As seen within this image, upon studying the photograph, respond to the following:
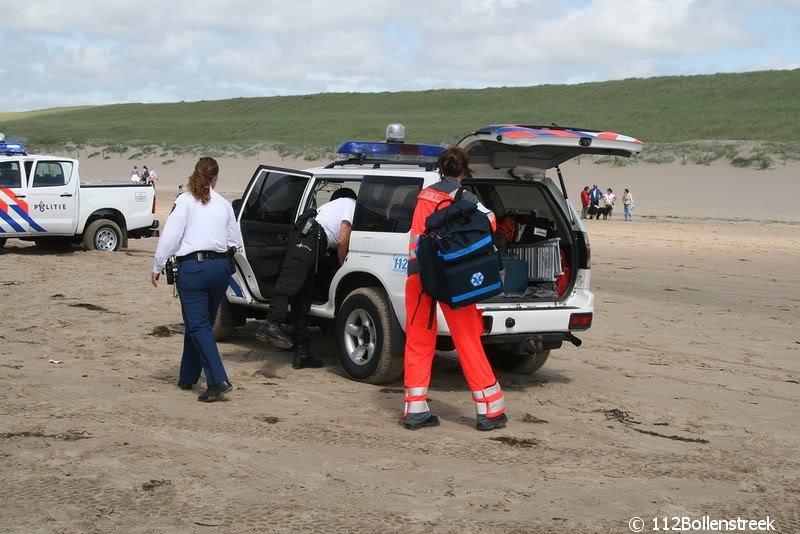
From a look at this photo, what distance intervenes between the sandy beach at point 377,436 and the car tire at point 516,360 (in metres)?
0.11

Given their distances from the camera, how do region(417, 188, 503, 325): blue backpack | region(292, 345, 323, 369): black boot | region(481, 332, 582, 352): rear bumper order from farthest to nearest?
region(292, 345, 323, 369): black boot → region(481, 332, 582, 352): rear bumper → region(417, 188, 503, 325): blue backpack

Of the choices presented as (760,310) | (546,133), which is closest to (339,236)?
(546,133)

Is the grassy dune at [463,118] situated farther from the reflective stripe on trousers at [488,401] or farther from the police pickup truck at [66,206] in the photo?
the reflective stripe on trousers at [488,401]

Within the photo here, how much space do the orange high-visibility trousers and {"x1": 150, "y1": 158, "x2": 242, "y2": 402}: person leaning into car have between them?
149 cm

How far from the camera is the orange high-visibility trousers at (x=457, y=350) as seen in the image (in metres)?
6.89

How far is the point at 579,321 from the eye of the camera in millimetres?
8180

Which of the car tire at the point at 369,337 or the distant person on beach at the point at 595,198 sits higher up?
the distant person on beach at the point at 595,198

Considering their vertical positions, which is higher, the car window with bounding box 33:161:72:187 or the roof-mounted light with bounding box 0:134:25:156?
the roof-mounted light with bounding box 0:134:25:156

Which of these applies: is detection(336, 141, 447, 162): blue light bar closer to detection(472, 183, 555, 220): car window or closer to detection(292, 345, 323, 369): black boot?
detection(472, 183, 555, 220): car window

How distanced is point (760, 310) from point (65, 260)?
11136mm

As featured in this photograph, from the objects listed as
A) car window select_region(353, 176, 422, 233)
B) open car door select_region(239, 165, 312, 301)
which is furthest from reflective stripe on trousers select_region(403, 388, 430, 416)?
open car door select_region(239, 165, 312, 301)

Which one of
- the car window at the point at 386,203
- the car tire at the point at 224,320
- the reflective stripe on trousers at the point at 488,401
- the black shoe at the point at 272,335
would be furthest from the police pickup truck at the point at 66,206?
the reflective stripe on trousers at the point at 488,401

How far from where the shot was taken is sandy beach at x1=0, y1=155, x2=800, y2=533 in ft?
17.1

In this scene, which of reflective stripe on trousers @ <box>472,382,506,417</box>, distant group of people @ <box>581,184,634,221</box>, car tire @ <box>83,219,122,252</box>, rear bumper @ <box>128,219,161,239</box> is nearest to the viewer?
reflective stripe on trousers @ <box>472,382,506,417</box>
